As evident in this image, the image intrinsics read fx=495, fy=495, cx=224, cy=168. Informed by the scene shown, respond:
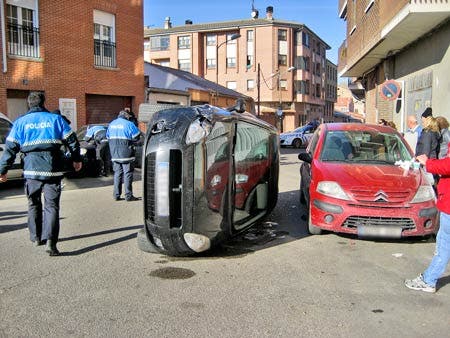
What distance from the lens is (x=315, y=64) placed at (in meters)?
65.0

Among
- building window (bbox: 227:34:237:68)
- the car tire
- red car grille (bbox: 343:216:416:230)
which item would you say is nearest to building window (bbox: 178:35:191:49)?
building window (bbox: 227:34:237:68)

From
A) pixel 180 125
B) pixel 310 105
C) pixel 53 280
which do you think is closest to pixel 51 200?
pixel 53 280

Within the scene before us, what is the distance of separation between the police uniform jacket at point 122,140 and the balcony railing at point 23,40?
9.35 meters

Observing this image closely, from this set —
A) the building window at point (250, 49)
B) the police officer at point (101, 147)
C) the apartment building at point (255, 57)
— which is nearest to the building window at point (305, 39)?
the apartment building at point (255, 57)

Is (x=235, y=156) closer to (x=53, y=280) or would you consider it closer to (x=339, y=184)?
(x=339, y=184)

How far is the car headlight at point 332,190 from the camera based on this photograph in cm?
623

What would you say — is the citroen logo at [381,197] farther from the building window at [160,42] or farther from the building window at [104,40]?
the building window at [160,42]

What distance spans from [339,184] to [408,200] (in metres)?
0.85

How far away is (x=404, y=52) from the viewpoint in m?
16.6

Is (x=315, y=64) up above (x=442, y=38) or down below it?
above

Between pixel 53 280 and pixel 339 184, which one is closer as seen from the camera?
pixel 53 280

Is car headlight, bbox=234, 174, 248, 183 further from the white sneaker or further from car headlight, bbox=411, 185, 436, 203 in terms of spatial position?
the white sneaker

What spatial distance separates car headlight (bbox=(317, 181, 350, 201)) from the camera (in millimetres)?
6229

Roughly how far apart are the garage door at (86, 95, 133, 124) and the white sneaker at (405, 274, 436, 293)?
670 inches
